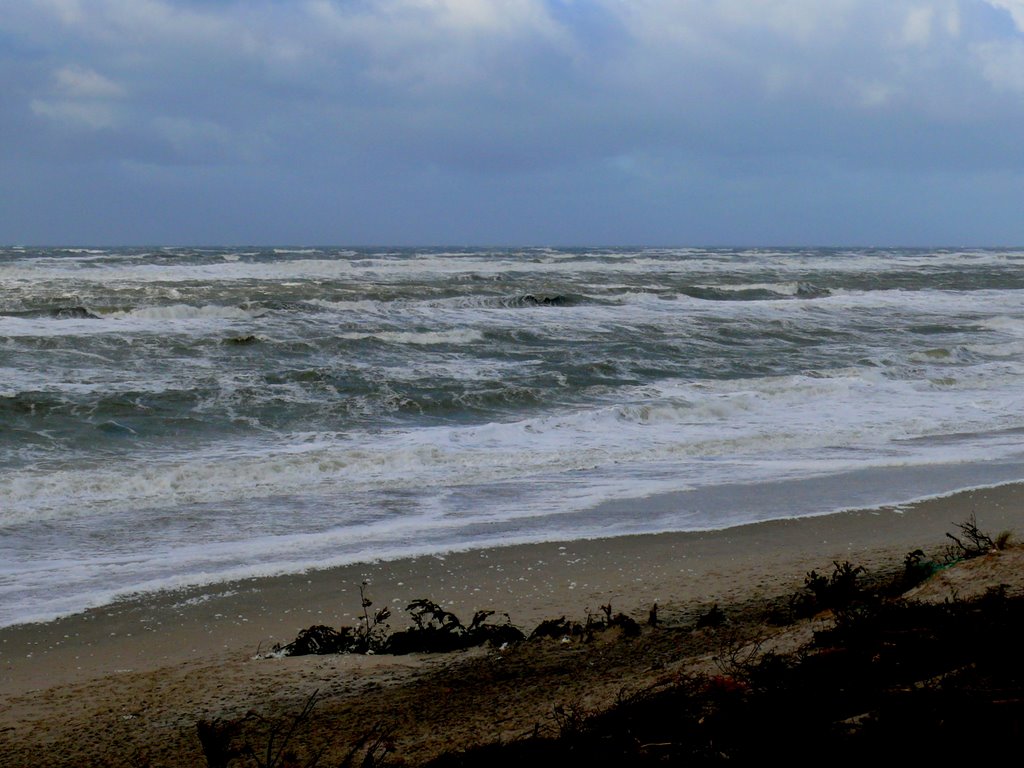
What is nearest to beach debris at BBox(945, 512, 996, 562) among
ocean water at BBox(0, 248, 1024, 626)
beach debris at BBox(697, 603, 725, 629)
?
beach debris at BBox(697, 603, 725, 629)

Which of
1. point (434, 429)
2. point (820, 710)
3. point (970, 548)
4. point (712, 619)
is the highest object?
point (820, 710)

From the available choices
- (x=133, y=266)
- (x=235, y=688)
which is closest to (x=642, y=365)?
(x=235, y=688)

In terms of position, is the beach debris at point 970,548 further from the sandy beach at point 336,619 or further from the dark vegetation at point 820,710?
the dark vegetation at point 820,710

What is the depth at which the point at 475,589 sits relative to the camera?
544 centimetres

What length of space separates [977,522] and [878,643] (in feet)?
13.8

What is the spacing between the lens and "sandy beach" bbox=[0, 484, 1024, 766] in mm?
3584

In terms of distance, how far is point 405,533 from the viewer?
6695 millimetres

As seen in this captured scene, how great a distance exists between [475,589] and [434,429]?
5.48 m

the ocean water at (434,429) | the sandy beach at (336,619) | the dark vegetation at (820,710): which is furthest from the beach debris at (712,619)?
the ocean water at (434,429)

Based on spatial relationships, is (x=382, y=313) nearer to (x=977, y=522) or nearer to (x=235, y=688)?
(x=977, y=522)

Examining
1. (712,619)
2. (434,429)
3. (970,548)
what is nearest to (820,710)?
(712,619)

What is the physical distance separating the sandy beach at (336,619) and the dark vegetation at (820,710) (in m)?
0.31

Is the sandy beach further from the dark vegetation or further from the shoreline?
the dark vegetation

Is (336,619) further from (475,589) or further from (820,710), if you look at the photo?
(820,710)
